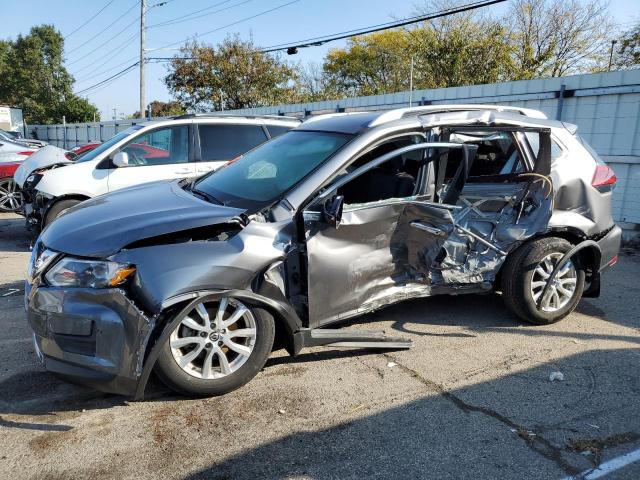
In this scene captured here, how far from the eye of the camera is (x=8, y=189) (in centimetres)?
998

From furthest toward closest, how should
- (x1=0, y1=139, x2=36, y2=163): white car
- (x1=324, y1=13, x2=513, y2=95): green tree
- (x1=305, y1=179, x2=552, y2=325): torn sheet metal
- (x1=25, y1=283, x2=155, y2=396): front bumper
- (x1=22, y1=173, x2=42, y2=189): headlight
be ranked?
(x1=324, y1=13, x2=513, y2=95): green tree < (x1=0, y1=139, x2=36, y2=163): white car < (x1=22, y1=173, x2=42, y2=189): headlight < (x1=305, y1=179, x2=552, y2=325): torn sheet metal < (x1=25, y1=283, x2=155, y2=396): front bumper

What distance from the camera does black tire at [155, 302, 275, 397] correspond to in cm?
323

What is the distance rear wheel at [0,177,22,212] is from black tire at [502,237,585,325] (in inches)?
354

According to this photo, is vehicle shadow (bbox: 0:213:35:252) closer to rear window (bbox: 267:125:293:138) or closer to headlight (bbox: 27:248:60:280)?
rear window (bbox: 267:125:293:138)

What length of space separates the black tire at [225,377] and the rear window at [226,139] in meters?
4.67

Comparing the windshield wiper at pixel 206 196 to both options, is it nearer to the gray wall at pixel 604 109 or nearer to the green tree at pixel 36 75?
the gray wall at pixel 604 109

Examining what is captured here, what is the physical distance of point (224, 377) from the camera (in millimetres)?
3414

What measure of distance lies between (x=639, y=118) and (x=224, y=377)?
289 inches

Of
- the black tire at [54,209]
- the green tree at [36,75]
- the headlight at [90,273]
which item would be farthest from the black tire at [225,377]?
the green tree at [36,75]

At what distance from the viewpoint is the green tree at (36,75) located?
58000mm

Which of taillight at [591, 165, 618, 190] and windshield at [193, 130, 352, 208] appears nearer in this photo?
windshield at [193, 130, 352, 208]

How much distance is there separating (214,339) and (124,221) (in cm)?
94

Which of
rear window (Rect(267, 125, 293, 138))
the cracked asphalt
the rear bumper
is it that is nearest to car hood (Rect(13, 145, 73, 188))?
rear window (Rect(267, 125, 293, 138))

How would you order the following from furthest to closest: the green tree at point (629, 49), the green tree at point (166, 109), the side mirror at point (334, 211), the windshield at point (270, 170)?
the green tree at point (166, 109), the green tree at point (629, 49), the windshield at point (270, 170), the side mirror at point (334, 211)
